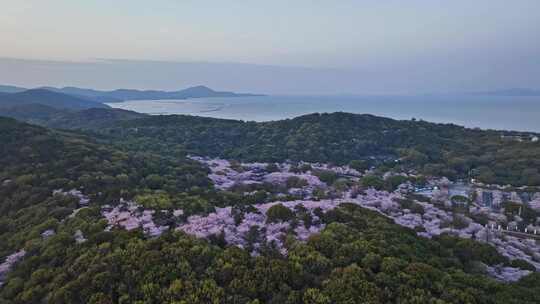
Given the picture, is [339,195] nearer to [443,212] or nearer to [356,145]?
[443,212]

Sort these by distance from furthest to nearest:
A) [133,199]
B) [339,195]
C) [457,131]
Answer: [457,131] < [339,195] < [133,199]

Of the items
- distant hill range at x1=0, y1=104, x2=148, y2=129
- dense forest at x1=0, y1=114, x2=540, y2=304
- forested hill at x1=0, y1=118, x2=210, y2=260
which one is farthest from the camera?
distant hill range at x1=0, y1=104, x2=148, y2=129

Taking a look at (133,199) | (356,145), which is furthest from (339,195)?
(356,145)

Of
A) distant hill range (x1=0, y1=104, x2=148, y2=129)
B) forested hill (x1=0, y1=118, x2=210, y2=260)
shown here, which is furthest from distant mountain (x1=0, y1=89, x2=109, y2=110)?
forested hill (x1=0, y1=118, x2=210, y2=260)

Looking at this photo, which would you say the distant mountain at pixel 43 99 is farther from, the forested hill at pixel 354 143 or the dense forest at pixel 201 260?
the dense forest at pixel 201 260

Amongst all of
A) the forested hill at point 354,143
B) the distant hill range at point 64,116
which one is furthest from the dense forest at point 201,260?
the distant hill range at point 64,116

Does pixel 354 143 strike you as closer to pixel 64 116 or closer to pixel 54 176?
pixel 54 176

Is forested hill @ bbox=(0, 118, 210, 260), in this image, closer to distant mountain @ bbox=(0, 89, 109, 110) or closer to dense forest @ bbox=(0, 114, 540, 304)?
dense forest @ bbox=(0, 114, 540, 304)

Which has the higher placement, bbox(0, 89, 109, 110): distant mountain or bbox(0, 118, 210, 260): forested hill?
bbox(0, 89, 109, 110): distant mountain
